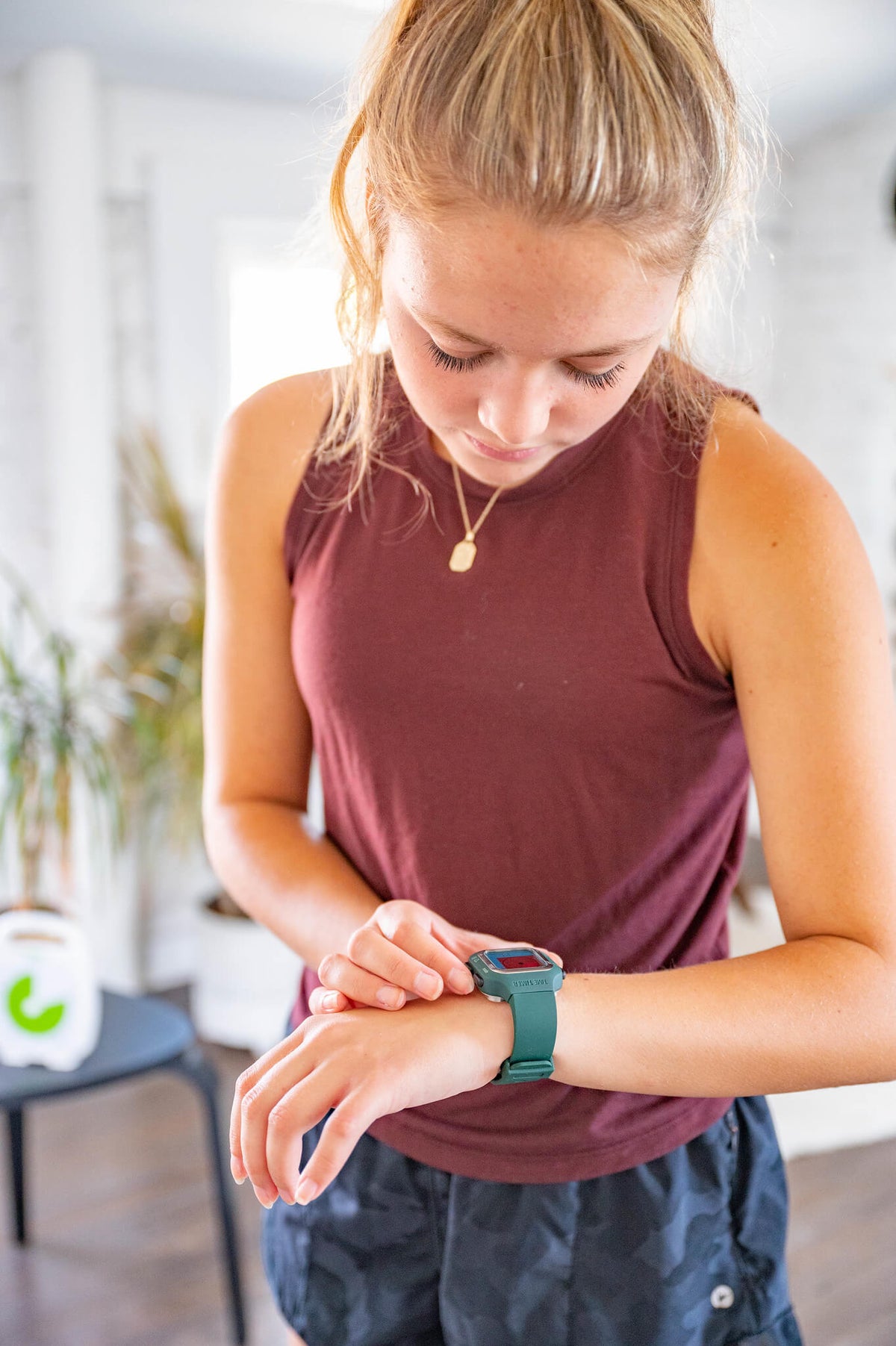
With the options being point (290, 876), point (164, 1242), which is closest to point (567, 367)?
point (290, 876)

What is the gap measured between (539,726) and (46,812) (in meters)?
2.39

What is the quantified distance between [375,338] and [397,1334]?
Result: 2.85 ft

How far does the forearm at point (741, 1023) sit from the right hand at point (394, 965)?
6 cm

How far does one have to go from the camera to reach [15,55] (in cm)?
332

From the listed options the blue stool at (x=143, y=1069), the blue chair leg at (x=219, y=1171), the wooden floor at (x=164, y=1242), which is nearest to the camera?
the blue stool at (x=143, y=1069)

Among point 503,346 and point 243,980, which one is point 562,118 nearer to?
point 503,346

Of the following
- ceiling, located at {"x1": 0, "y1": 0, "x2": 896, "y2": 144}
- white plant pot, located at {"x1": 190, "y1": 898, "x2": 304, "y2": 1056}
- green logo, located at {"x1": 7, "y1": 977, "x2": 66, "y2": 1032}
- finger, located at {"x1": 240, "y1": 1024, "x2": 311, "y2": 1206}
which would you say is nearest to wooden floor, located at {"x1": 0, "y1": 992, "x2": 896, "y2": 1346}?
white plant pot, located at {"x1": 190, "y1": 898, "x2": 304, "y2": 1056}

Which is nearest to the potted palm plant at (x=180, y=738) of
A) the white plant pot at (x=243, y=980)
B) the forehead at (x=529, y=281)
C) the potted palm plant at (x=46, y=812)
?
the white plant pot at (x=243, y=980)

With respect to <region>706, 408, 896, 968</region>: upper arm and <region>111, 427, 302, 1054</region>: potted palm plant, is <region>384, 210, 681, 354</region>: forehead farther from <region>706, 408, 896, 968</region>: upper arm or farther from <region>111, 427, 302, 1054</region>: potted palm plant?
<region>111, 427, 302, 1054</region>: potted palm plant

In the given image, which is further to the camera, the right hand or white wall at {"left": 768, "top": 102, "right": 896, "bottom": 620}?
white wall at {"left": 768, "top": 102, "right": 896, "bottom": 620}

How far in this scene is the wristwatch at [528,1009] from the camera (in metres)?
0.78

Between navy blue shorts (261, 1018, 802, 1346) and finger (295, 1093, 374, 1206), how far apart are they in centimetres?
28

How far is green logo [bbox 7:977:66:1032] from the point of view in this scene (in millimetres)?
2068

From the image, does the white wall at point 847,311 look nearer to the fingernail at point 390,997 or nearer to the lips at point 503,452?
the lips at point 503,452
